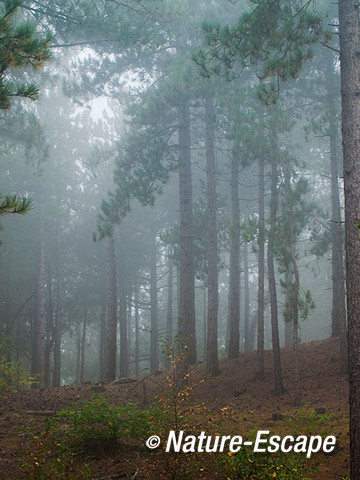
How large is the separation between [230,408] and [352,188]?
255 inches

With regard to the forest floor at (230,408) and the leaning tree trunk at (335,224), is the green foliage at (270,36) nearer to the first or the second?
the forest floor at (230,408)

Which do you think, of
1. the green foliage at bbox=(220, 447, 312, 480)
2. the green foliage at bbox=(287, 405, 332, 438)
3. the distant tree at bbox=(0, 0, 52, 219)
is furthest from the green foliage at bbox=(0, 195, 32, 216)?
the green foliage at bbox=(287, 405, 332, 438)

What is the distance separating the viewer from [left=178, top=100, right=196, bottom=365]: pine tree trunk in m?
14.3

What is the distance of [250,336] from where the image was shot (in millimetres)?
23609

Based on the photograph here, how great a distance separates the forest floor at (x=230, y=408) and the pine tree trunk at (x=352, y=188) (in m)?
0.99

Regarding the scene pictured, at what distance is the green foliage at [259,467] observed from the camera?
494 cm

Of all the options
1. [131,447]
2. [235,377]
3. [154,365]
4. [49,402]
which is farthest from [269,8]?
[154,365]

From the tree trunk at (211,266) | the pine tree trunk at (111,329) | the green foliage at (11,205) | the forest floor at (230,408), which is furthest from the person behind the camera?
the pine tree trunk at (111,329)

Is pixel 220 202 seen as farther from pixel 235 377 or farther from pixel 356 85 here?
pixel 356 85

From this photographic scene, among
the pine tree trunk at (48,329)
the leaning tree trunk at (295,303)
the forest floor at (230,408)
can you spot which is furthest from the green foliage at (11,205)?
the pine tree trunk at (48,329)

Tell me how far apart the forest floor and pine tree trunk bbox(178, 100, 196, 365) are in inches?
64.9

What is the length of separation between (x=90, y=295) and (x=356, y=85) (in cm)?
2232

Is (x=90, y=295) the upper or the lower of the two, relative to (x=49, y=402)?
upper

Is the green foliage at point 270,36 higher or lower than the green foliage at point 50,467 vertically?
higher
